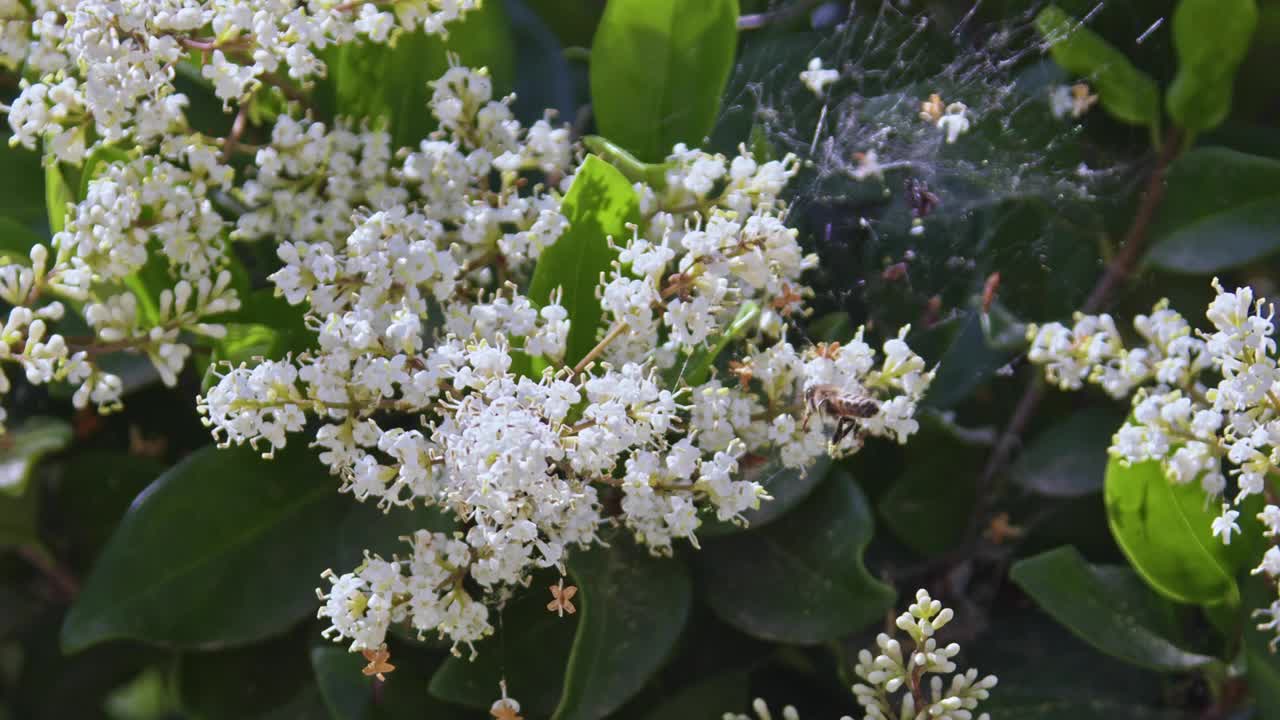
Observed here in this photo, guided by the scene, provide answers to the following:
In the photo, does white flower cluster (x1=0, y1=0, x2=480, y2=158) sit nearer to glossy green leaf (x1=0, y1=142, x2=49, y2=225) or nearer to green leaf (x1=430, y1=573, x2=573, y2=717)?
glossy green leaf (x1=0, y1=142, x2=49, y2=225)

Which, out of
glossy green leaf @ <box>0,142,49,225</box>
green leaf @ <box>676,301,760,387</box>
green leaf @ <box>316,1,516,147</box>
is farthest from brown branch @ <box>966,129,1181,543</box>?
glossy green leaf @ <box>0,142,49,225</box>

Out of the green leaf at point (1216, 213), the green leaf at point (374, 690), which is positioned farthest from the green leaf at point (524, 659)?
the green leaf at point (1216, 213)

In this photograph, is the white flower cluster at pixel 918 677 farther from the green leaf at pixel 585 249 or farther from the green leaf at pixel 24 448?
the green leaf at pixel 24 448

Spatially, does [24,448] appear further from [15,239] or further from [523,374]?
[523,374]

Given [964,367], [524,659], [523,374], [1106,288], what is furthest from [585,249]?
[1106,288]

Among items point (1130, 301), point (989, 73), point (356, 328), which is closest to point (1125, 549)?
point (1130, 301)
